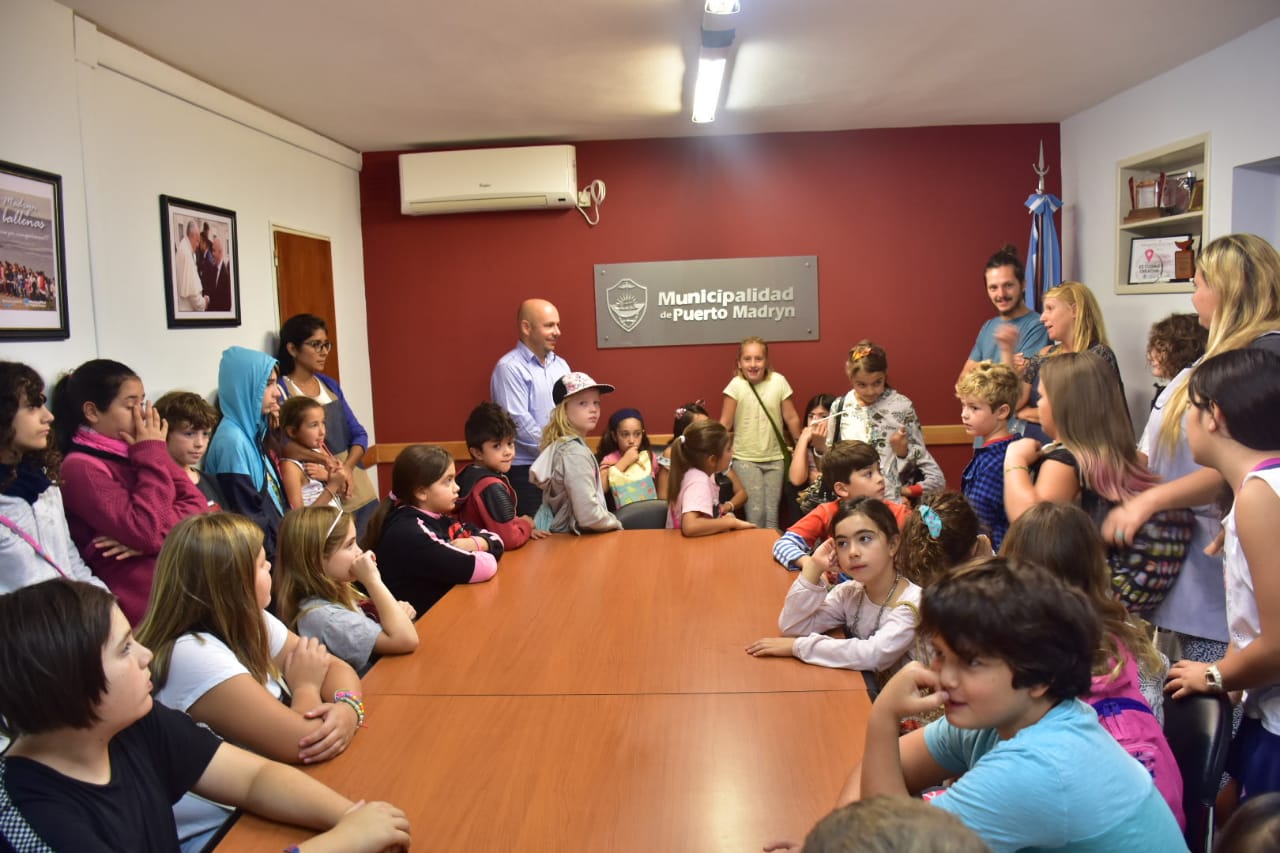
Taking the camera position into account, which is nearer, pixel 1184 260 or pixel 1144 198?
pixel 1184 260

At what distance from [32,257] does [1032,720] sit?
126 inches

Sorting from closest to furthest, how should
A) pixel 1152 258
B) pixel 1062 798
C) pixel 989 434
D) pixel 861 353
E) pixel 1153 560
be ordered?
pixel 1062 798 < pixel 1153 560 < pixel 989 434 < pixel 861 353 < pixel 1152 258

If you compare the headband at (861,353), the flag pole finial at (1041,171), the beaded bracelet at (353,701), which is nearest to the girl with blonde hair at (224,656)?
the beaded bracelet at (353,701)

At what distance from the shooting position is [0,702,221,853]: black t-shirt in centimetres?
130

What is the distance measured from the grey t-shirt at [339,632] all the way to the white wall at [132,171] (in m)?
1.41

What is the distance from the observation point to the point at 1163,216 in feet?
15.6

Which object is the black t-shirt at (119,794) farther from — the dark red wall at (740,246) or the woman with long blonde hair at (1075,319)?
the dark red wall at (740,246)

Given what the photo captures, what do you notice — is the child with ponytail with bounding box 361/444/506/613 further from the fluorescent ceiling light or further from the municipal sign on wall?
the municipal sign on wall

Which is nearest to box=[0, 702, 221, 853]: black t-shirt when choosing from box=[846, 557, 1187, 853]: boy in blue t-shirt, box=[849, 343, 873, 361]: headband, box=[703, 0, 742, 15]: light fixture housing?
box=[846, 557, 1187, 853]: boy in blue t-shirt

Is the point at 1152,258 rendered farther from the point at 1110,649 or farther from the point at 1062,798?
the point at 1062,798

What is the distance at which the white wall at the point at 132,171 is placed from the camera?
10.3 feet

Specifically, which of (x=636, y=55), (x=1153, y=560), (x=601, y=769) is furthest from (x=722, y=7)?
(x=601, y=769)

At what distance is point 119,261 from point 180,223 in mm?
485

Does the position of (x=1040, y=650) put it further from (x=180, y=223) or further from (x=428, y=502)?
(x=180, y=223)
